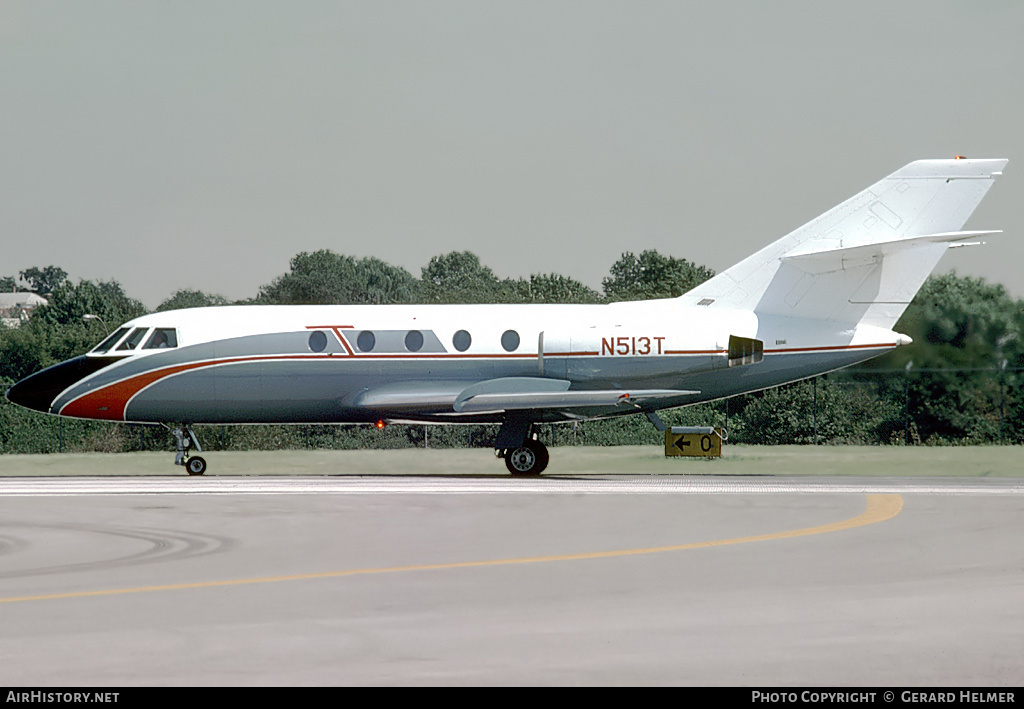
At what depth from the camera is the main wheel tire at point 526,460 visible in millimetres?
29609

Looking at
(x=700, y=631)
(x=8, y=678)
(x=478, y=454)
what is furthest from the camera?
(x=478, y=454)

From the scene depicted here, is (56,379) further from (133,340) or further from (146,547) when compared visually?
(146,547)

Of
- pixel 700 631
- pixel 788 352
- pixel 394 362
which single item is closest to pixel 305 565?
pixel 700 631

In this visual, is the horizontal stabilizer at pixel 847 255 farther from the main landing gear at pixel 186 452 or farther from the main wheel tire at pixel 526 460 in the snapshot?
the main landing gear at pixel 186 452

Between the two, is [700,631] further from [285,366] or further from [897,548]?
[285,366]

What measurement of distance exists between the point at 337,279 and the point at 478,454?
201ft

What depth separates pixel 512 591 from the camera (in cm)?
1130

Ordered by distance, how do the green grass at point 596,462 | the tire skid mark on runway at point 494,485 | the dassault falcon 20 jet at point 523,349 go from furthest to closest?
the green grass at point 596,462, the dassault falcon 20 jet at point 523,349, the tire skid mark on runway at point 494,485

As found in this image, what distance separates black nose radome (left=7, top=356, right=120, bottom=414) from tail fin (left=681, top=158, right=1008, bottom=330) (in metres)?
15.1

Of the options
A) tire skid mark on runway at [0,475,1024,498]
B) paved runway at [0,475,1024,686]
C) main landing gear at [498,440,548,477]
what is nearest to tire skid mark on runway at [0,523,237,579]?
paved runway at [0,475,1024,686]

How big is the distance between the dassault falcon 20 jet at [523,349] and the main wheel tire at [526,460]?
0.11 ft

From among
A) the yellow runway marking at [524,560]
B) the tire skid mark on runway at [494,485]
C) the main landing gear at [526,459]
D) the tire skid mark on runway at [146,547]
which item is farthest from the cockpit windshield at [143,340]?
the yellow runway marking at [524,560]

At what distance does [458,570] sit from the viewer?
1267 centimetres
